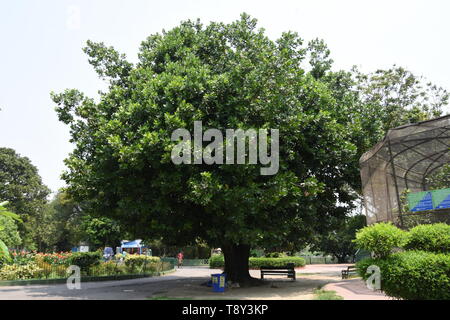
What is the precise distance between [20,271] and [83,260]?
10.9ft

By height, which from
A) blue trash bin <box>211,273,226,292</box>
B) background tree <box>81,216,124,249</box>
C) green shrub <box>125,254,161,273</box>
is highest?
background tree <box>81,216,124,249</box>

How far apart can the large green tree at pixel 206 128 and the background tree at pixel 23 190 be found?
4213cm

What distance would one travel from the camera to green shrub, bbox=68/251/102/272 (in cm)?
2120

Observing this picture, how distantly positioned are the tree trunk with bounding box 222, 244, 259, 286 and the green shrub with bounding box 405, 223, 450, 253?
951 cm

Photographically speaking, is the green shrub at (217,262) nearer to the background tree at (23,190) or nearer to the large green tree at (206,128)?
the large green tree at (206,128)

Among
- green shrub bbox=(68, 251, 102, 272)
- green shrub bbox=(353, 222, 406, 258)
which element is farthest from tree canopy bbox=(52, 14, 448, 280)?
green shrub bbox=(68, 251, 102, 272)

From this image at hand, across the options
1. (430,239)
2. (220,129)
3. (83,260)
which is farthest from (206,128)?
(83,260)

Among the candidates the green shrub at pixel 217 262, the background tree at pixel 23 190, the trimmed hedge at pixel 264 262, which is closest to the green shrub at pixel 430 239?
the trimmed hedge at pixel 264 262

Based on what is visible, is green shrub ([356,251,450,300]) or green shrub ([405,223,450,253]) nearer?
green shrub ([356,251,450,300])

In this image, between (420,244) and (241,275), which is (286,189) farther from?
(241,275)

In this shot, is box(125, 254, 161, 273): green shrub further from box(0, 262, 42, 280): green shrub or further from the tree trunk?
the tree trunk

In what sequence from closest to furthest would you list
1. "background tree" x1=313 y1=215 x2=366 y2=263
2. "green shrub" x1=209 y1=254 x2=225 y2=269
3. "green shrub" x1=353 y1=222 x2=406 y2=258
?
"green shrub" x1=353 y1=222 x2=406 y2=258
"green shrub" x1=209 y1=254 x2=225 y2=269
"background tree" x1=313 y1=215 x2=366 y2=263

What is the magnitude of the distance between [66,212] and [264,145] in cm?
5590
